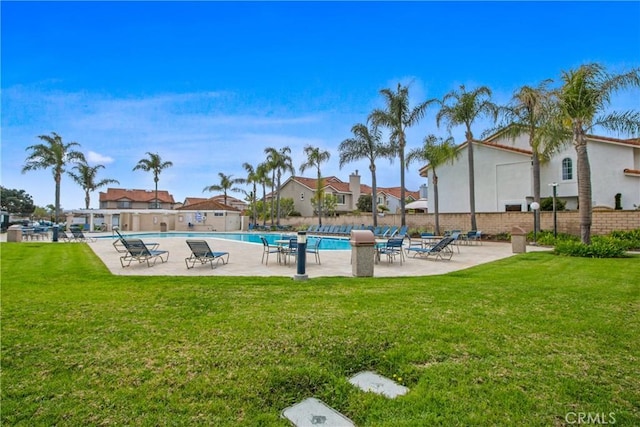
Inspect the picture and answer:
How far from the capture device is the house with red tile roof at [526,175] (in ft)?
76.4

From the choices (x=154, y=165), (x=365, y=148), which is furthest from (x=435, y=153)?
(x=154, y=165)

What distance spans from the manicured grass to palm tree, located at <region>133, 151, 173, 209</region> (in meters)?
46.3

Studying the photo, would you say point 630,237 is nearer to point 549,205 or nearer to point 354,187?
point 549,205

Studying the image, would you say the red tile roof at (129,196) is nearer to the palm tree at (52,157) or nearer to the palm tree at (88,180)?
the palm tree at (88,180)

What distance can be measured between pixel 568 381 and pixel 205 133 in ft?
94.9

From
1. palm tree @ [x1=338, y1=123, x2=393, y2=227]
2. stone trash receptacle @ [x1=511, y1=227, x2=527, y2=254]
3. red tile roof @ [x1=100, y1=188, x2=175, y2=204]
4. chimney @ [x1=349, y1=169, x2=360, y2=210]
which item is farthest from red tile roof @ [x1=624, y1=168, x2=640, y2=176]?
red tile roof @ [x1=100, y1=188, x2=175, y2=204]

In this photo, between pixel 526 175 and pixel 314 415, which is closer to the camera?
pixel 314 415

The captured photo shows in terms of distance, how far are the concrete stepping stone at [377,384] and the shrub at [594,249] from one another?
13630mm

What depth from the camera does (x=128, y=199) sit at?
2441 inches

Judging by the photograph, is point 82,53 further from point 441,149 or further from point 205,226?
point 205,226

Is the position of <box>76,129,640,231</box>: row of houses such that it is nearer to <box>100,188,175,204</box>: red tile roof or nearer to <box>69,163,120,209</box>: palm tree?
<box>69,163,120,209</box>: palm tree

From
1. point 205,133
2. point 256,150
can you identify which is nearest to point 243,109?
point 205,133

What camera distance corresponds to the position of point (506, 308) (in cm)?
549

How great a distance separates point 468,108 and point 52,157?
40.6 m
